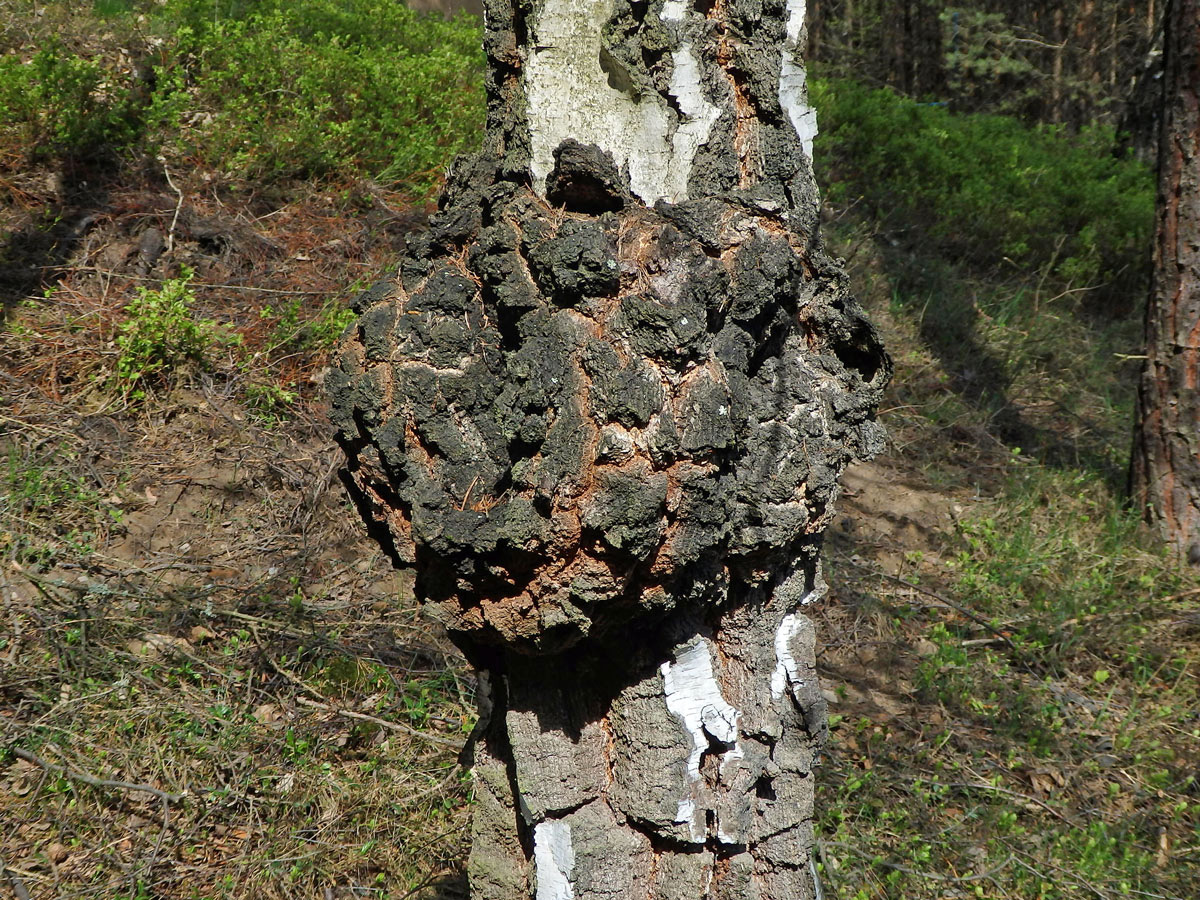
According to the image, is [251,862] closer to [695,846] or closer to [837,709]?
[695,846]

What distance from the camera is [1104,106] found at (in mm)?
13805

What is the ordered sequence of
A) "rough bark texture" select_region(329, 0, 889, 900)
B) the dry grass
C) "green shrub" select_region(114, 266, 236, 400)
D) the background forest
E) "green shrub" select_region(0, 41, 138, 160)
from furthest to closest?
"green shrub" select_region(0, 41, 138, 160)
"green shrub" select_region(114, 266, 236, 400)
the background forest
the dry grass
"rough bark texture" select_region(329, 0, 889, 900)

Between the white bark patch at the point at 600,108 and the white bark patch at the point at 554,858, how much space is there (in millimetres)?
1143

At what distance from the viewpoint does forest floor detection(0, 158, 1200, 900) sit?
9.43ft

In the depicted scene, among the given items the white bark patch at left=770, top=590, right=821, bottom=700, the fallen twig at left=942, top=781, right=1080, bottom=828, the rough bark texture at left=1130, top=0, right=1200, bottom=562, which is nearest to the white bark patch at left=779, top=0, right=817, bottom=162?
the white bark patch at left=770, top=590, right=821, bottom=700

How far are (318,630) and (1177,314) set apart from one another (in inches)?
173

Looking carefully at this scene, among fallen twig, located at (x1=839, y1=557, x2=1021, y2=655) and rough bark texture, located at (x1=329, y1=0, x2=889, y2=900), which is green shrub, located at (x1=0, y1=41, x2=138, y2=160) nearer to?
rough bark texture, located at (x1=329, y1=0, x2=889, y2=900)

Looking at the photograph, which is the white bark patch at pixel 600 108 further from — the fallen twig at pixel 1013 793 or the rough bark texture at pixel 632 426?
the fallen twig at pixel 1013 793

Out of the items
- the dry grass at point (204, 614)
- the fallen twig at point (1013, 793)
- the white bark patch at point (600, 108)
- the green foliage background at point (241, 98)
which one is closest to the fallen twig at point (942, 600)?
the fallen twig at point (1013, 793)

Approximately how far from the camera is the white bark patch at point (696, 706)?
1.65m

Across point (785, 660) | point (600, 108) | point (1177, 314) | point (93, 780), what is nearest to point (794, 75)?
point (600, 108)

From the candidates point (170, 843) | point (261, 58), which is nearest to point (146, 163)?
point (261, 58)

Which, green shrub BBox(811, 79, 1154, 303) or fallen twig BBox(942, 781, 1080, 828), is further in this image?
green shrub BBox(811, 79, 1154, 303)

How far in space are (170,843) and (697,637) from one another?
2.05m
